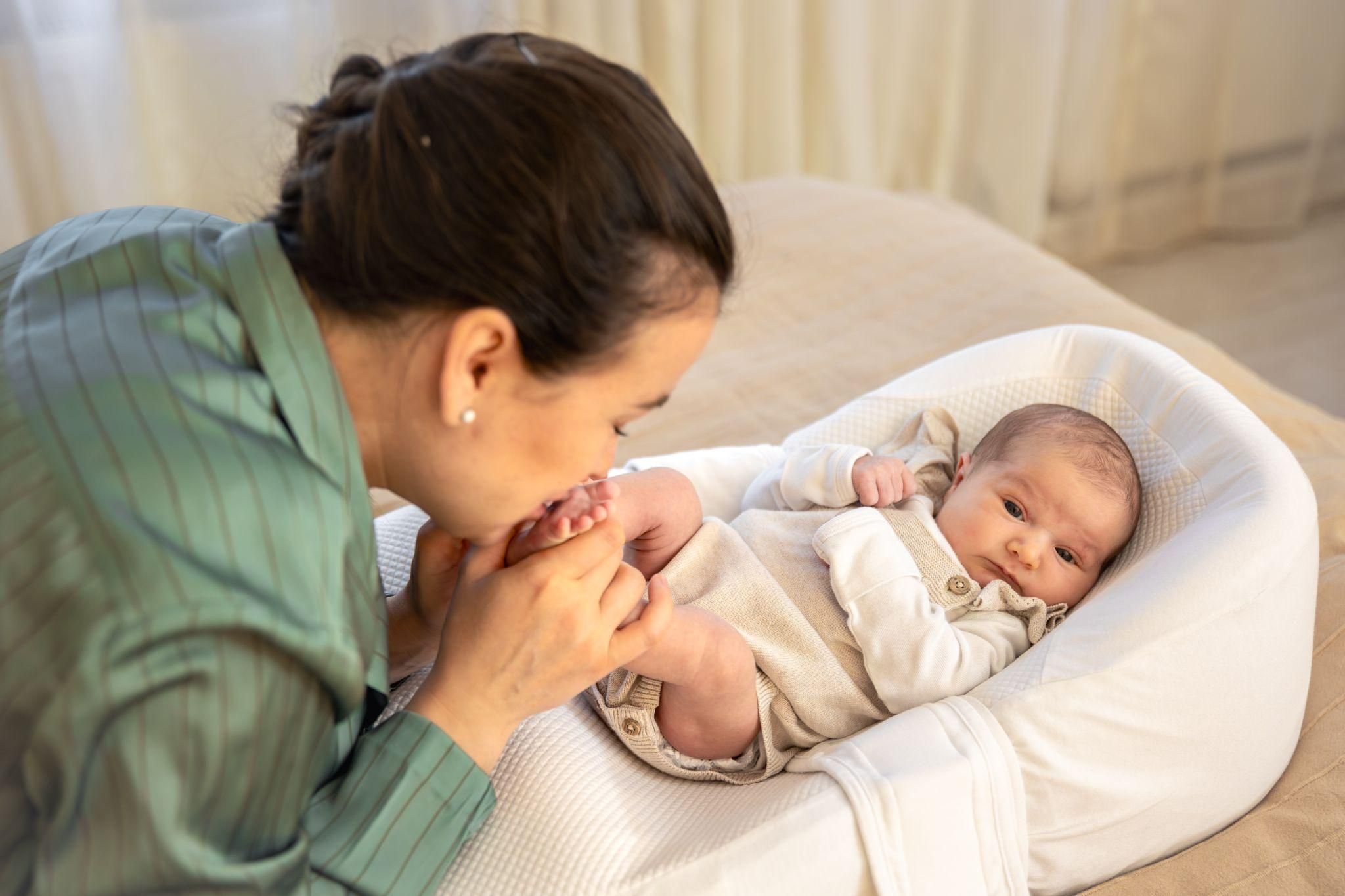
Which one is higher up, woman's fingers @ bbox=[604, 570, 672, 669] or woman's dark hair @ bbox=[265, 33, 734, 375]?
woman's dark hair @ bbox=[265, 33, 734, 375]

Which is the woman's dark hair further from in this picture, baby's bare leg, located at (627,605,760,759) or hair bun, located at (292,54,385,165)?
baby's bare leg, located at (627,605,760,759)

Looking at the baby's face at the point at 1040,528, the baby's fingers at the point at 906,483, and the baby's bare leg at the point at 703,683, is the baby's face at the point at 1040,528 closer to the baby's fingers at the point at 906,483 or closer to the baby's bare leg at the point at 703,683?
the baby's fingers at the point at 906,483

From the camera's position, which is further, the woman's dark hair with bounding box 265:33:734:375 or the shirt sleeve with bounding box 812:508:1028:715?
the shirt sleeve with bounding box 812:508:1028:715

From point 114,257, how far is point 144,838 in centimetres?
41

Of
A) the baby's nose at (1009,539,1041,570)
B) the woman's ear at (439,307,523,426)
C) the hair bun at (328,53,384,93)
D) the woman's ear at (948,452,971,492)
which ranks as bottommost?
the baby's nose at (1009,539,1041,570)

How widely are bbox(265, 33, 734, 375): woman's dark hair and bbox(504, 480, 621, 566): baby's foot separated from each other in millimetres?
182

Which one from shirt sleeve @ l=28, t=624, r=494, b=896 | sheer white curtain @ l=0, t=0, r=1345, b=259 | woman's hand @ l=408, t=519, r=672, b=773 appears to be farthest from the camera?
sheer white curtain @ l=0, t=0, r=1345, b=259

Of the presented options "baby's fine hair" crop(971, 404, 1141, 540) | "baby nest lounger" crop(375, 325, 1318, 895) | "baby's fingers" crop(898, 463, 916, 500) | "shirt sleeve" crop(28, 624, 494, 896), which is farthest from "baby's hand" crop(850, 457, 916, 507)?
"shirt sleeve" crop(28, 624, 494, 896)

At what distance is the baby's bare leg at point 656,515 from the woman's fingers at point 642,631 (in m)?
0.20

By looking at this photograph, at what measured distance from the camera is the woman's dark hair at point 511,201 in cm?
76

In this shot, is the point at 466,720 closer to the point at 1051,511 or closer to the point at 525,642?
the point at 525,642

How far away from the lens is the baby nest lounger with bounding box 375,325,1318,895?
93 cm

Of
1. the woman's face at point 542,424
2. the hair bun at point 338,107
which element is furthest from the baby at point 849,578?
the hair bun at point 338,107

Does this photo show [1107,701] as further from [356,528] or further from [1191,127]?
[1191,127]
